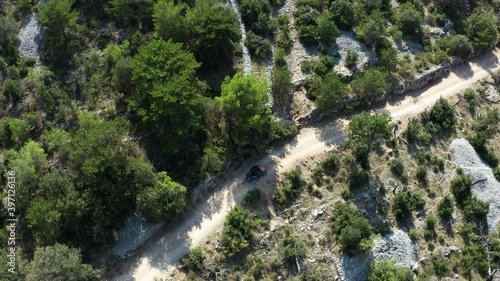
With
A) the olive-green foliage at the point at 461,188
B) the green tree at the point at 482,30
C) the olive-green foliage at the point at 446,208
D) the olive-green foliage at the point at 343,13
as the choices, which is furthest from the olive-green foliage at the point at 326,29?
the olive-green foliage at the point at 446,208

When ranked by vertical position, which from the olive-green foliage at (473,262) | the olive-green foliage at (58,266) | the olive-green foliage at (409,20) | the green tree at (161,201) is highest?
the olive-green foliage at (409,20)

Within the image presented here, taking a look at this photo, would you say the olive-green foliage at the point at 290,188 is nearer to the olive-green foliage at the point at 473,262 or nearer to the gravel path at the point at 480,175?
the olive-green foliage at the point at 473,262

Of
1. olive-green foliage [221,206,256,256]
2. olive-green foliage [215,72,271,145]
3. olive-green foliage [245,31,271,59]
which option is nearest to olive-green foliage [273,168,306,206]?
olive-green foliage [221,206,256,256]

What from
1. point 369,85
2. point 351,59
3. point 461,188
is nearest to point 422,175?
point 461,188

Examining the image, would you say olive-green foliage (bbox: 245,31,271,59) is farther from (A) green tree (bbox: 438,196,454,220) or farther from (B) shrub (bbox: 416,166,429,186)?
(A) green tree (bbox: 438,196,454,220)

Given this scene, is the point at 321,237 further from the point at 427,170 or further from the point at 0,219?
the point at 0,219
